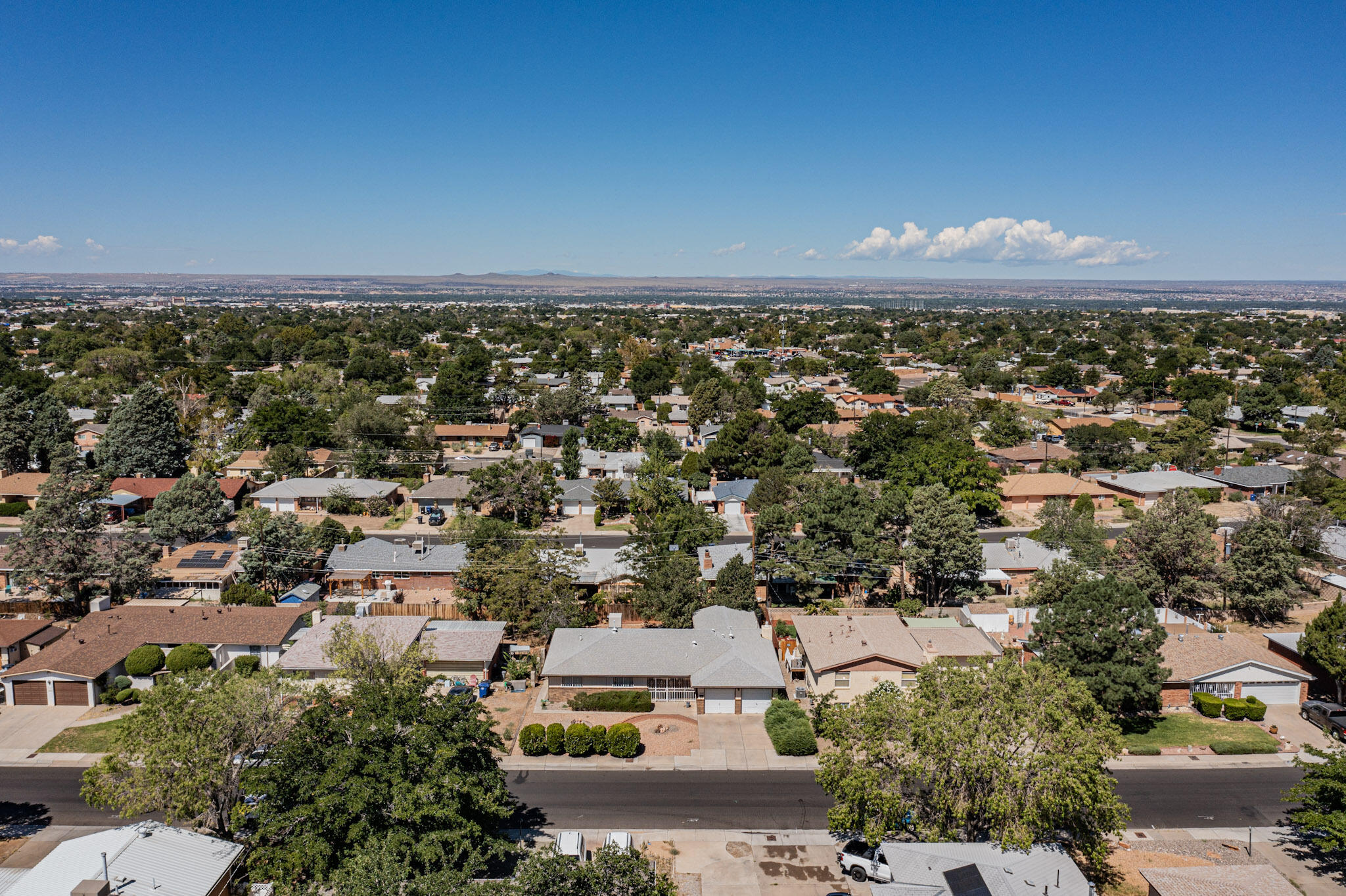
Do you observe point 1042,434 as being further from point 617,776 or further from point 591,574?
point 617,776

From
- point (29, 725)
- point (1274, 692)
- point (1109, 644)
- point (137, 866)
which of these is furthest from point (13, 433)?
point (1274, 692)

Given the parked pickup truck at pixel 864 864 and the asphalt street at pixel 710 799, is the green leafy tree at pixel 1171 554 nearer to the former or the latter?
the asphalt street at pixel 710 799

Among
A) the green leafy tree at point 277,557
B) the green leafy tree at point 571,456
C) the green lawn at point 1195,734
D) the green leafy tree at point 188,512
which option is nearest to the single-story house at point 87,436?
the green leafy tree at point 188,512

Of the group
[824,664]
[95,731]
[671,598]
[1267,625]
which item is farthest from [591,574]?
[1267,625]

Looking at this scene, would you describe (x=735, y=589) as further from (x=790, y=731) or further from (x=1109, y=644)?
(x=1109, y=644)

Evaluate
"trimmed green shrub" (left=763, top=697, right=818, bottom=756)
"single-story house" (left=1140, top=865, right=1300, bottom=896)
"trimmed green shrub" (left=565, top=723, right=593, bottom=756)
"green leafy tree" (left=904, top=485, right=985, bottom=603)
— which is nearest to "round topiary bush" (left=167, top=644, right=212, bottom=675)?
"trimmed green shrub" (left=565, top=723, right=593, bottom=756)

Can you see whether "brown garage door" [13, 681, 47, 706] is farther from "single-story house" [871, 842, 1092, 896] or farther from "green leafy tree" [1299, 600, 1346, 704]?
"green leafy tree" [1299, 600, 1346, 704]

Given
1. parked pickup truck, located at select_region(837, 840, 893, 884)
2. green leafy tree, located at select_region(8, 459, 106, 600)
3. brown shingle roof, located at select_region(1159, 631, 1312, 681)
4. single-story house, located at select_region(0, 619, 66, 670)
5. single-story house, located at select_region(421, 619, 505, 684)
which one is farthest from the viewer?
green leafy tree, located at select_region(8, 459, 106, 600)

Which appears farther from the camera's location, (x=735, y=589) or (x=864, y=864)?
(x=735, y=589)
